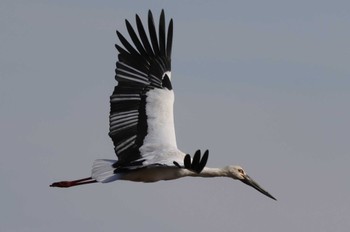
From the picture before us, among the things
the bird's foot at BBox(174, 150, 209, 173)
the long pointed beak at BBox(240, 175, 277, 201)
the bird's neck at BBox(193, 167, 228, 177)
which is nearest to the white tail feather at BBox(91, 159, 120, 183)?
the bird's neck at BBox(193, 167, 228, 177)

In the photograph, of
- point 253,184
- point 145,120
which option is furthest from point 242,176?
point 145,120

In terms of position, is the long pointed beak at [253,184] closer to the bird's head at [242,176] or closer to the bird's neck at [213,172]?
the bird's head at [242,176]

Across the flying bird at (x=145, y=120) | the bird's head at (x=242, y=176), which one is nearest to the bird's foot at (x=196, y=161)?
the flying bird at (x=145, y=120)

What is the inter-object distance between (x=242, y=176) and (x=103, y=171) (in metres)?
3.35

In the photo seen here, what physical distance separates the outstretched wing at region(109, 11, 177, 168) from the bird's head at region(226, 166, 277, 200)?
65.6 inches

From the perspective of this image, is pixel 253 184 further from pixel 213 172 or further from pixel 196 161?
pixel 196 161

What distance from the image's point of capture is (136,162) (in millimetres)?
18562

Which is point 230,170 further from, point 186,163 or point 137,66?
point 186,163

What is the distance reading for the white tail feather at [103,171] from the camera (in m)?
18.6

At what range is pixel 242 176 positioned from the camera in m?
21.3

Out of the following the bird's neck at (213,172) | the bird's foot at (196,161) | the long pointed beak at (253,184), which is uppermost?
the bird's foot at (196,161)

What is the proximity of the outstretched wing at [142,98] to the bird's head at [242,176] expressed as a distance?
1667 millimetres

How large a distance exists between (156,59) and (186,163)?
16.7 feet

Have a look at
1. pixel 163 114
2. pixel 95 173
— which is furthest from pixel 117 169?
pixel 163 114
